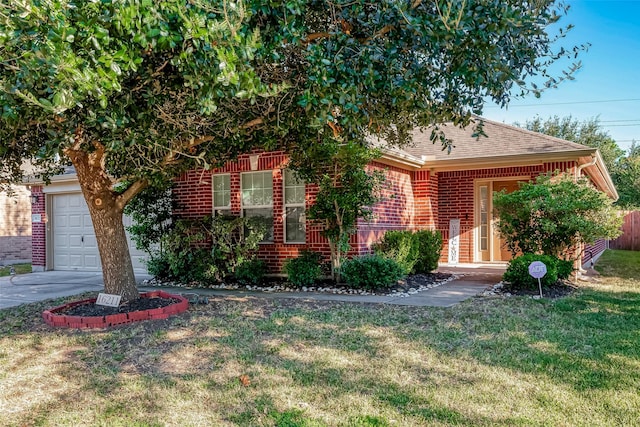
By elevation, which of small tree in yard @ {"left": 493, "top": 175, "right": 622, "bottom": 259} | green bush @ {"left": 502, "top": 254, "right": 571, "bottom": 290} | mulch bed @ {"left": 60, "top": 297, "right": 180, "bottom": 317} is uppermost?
small tree in yard @ {"left": 493, "top": 175, "right": 622, "bottom": 259}

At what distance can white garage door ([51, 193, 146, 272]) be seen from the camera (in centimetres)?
1314

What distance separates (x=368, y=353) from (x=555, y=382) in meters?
1.69

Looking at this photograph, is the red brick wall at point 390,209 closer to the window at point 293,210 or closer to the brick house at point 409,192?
the brick house at point 409,192

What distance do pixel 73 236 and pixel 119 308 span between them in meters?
7.95

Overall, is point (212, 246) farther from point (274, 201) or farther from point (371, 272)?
point (371, 272)

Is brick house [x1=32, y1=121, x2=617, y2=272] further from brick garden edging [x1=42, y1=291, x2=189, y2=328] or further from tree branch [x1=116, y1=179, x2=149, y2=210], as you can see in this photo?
brick garden edging [x1=42, y1=291, x2=189, y2=328]

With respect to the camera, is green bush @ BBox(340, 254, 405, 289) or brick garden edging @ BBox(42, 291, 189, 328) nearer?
brick garden edging @ BBox(42, 291, 189, 328)

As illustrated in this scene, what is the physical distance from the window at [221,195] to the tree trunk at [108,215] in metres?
3.57

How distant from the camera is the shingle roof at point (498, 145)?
10594 mm

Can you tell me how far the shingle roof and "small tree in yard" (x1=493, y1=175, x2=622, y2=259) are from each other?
57.9 inches

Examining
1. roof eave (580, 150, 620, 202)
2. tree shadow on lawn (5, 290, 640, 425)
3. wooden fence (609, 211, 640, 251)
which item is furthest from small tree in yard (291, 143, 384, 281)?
wooden fence (609, 211, 640, 251)

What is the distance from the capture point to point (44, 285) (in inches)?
413

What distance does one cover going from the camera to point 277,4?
4328 millimetres

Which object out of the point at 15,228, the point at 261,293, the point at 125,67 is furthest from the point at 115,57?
the point at 15,228
